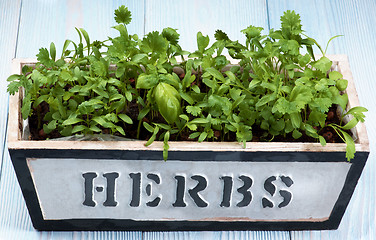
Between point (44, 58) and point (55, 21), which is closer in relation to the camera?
point (44, 58)

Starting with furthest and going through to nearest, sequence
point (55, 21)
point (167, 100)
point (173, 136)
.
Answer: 1. point (55, 21)
2. point (173, 136)
3. point (167, 100)

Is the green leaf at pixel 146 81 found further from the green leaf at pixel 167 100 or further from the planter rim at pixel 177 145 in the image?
the planter rim at pixel 177 145

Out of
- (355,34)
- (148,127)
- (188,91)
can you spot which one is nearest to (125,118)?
(148,127)

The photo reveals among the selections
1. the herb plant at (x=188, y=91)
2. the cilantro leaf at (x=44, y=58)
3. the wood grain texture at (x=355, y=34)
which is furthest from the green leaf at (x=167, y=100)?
the wood grain texture at (x=355, y=34)

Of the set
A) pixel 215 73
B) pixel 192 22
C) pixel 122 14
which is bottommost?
pixel 215 73

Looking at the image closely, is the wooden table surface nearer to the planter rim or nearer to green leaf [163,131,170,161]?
the planter rim

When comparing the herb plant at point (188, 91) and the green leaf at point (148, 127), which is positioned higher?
the herb plant at point (188, 91)

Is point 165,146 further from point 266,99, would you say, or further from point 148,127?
point 266,99

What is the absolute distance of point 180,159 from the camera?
146 centimetres

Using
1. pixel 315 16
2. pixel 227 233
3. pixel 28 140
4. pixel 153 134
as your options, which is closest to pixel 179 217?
pixel 227 233

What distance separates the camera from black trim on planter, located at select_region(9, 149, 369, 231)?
1443 millimetres

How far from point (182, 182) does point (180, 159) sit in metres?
0.07

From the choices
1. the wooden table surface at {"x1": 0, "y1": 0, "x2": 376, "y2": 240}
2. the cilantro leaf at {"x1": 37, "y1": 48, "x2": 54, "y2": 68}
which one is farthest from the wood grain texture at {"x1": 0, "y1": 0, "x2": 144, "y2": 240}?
the cilantro leaf at {"x1": 37, "y1": 48, "x2": 54, "y2": 68}

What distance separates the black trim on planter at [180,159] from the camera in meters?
1.44
